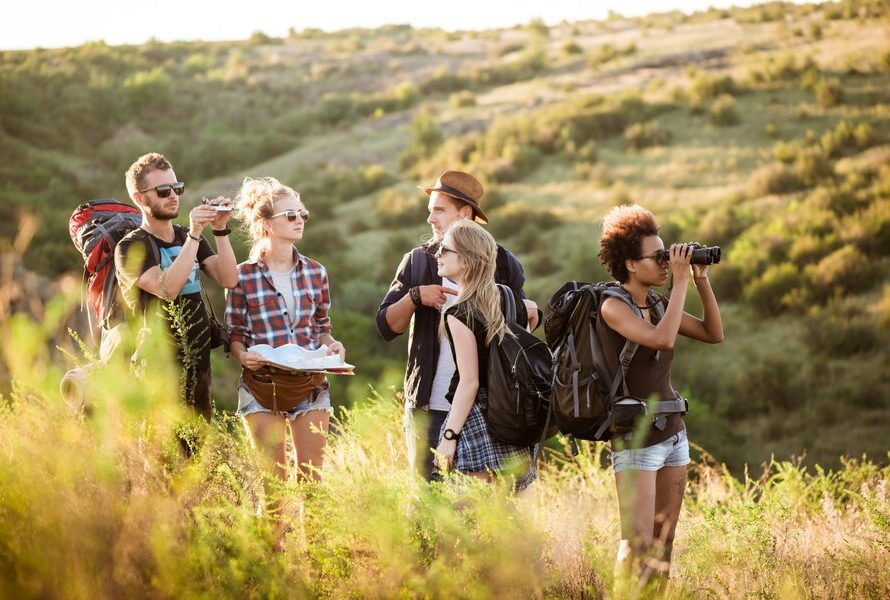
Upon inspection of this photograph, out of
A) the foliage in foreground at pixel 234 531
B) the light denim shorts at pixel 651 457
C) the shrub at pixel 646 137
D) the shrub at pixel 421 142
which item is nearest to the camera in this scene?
the foliage in foreground at pixel 234 531

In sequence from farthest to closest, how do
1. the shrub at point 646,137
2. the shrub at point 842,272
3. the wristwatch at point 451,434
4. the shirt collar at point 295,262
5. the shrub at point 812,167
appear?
the shrub at point 646,137
the shrub at point 812,167
the shrub at point 842,272
the shirt collar at point 295,262
the wristwatch at point 451,434

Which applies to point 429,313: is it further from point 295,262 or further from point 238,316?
point 238,316

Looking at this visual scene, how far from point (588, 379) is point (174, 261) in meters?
1.86

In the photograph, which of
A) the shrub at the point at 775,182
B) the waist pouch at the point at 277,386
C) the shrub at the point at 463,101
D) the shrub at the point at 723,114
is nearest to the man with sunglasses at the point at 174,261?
the waist pouch at the point at 277,386

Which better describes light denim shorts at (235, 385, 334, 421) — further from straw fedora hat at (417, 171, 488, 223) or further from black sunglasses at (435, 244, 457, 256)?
straw fedora hat at (417, 171, 488, 223)

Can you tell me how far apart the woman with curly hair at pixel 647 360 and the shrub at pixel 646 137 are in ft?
70.5

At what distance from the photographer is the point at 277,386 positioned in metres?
4.43

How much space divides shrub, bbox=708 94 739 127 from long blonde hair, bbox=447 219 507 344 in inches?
894

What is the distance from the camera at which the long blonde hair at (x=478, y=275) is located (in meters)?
4.08

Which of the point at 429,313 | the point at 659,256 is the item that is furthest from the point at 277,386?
the point at 659,256

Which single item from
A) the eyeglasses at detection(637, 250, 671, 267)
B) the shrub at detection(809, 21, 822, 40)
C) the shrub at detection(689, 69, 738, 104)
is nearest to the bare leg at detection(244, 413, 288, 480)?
the eyeglasses at detection(637, 250, 671, 267)

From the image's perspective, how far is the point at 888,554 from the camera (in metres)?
4.10

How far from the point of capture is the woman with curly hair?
147 inches

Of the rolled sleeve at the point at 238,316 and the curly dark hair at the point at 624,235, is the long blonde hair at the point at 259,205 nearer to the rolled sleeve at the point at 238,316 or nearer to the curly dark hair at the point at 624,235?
the rolled sleeve at the point at 238,316
